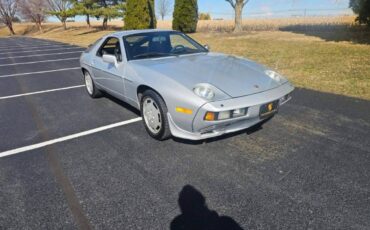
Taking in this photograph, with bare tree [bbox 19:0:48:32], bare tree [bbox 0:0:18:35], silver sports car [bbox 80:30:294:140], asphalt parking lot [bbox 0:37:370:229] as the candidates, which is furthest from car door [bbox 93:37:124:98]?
bare tree [bbox 0:0:18:35]

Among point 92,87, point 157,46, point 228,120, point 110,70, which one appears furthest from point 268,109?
point 92,87

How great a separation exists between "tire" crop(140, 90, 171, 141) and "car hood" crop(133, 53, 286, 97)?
13.2 inches

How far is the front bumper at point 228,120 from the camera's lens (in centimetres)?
300

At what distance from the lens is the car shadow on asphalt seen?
226 cm

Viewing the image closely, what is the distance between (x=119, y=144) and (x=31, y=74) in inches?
288

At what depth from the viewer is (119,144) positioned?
3.76 m

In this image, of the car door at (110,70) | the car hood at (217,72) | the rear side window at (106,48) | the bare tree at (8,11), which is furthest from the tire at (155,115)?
the bare tree at (8,11)

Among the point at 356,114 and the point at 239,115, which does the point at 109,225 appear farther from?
the point at 356,114

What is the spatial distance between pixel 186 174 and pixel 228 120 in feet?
2.41

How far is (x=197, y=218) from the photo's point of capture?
2.36m

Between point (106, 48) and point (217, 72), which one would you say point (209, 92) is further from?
point (106, 48)

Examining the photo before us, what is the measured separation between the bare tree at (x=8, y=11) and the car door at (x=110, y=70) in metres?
63.4

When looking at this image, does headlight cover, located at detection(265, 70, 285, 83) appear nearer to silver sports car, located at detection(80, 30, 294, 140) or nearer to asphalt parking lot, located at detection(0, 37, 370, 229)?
silver sports car, located at detection(80, 30, 294, 140)

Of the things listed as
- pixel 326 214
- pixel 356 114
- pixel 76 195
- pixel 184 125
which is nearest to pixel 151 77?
pixel 184 125
